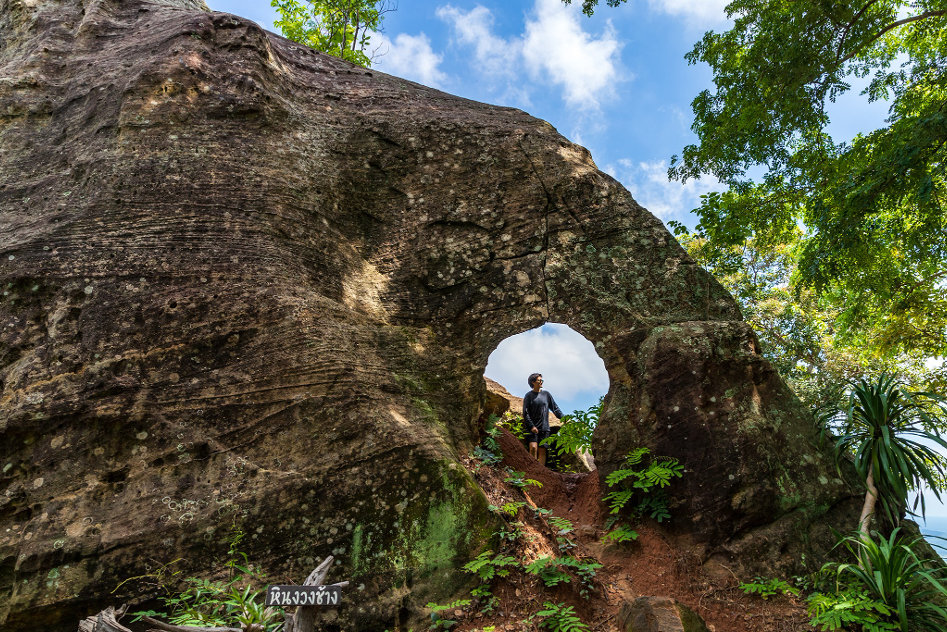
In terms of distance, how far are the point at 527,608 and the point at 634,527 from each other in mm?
1786

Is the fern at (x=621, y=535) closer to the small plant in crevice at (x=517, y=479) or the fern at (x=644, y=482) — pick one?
the fern at (x=644, y=482)

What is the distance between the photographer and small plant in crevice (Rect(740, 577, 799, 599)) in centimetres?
523

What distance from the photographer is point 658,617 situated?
14.2ft

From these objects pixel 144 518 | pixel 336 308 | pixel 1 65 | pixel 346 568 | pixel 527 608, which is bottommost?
pixel 527 608

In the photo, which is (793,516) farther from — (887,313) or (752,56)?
(752,56)

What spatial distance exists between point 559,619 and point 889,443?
3.99 m

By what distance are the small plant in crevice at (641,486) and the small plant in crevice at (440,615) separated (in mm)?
1911

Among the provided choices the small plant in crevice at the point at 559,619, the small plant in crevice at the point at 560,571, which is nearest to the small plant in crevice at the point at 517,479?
the small plant in crevice at the point at 560,571

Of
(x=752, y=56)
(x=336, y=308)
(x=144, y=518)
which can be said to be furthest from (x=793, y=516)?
(x=752, y=56)

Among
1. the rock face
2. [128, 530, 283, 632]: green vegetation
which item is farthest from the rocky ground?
[128, 530, 283, 632]: green vegetation

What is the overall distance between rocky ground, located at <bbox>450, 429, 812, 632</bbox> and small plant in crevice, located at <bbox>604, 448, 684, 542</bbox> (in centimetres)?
20

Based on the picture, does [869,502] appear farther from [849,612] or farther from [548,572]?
[548,572]

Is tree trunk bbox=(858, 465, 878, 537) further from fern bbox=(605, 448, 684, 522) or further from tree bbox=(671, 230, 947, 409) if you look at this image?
tree bbox=(671, 230, 947, 409)

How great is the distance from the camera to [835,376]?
15.5 metres
